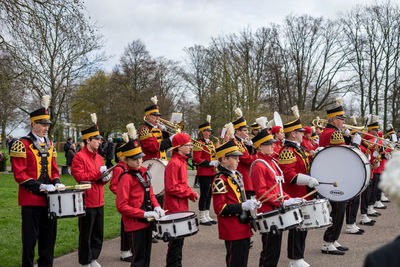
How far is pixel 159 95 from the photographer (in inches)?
1543

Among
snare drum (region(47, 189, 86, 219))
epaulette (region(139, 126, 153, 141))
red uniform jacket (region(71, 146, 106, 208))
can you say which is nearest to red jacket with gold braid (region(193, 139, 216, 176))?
epaulette (region(139, 126, 153, 141))

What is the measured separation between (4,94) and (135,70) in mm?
30026

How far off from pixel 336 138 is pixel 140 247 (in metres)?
4.21

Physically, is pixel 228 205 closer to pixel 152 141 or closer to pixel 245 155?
pixel 152 141

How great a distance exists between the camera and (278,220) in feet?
14.5

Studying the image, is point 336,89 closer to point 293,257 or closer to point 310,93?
point 310,93

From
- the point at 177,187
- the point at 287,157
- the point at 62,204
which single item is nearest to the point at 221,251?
the point at 177,187

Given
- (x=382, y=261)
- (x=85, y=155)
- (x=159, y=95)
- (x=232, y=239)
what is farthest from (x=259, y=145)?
(x=159, y=95)

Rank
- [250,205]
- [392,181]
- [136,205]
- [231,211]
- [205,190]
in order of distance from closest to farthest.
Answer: [392,181]
[250,205]
[231,211]
[136,205]
[205,190]

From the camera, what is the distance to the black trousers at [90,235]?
229 inches

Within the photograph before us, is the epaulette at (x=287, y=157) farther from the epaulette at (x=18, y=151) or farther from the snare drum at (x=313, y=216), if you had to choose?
the epaulette at (x=18, y=151)

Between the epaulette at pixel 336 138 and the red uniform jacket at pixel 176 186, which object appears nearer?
the red uniform jacket at pixel 176 186

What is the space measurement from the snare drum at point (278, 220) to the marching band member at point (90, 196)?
108 inches

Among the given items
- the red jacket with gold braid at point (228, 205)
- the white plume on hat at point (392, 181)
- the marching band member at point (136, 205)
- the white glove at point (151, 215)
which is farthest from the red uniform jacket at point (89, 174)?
the white plume on hat at point (392, 181)
